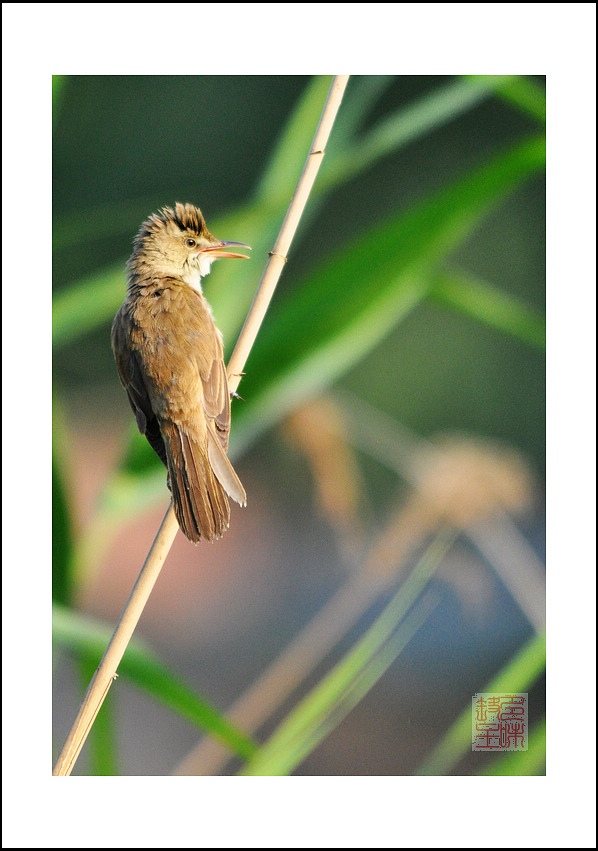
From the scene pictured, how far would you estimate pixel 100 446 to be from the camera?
2080mm

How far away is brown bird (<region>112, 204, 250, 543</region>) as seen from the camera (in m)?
1.49

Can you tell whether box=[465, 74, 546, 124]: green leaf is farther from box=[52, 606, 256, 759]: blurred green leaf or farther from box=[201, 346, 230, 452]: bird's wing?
box=[52, 606, 256, 759]: blurred green leaf

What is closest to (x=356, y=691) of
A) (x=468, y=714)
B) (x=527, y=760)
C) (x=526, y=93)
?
(x=468, y=714)

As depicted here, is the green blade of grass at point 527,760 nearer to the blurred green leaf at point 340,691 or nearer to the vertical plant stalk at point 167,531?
the blurred green leaf at point 340,691

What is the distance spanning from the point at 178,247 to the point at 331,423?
2.20 feet

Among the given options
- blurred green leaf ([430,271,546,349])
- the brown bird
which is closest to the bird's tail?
the brown bird

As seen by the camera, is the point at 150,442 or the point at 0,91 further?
the point at 0,91

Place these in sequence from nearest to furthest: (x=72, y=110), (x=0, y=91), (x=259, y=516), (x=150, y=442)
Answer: (x=150, y=442) → (x=0, y=91) → (x=72, y=110) → (x=259, y=516)

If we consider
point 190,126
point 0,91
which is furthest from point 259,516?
point 0,91

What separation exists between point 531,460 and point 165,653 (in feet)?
3.65

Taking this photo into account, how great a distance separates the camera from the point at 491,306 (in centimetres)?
183

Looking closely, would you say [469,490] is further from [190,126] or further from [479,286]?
[190,126]

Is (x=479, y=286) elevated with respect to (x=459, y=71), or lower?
lower

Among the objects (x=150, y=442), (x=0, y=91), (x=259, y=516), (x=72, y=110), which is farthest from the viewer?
(x=259, y=516)
